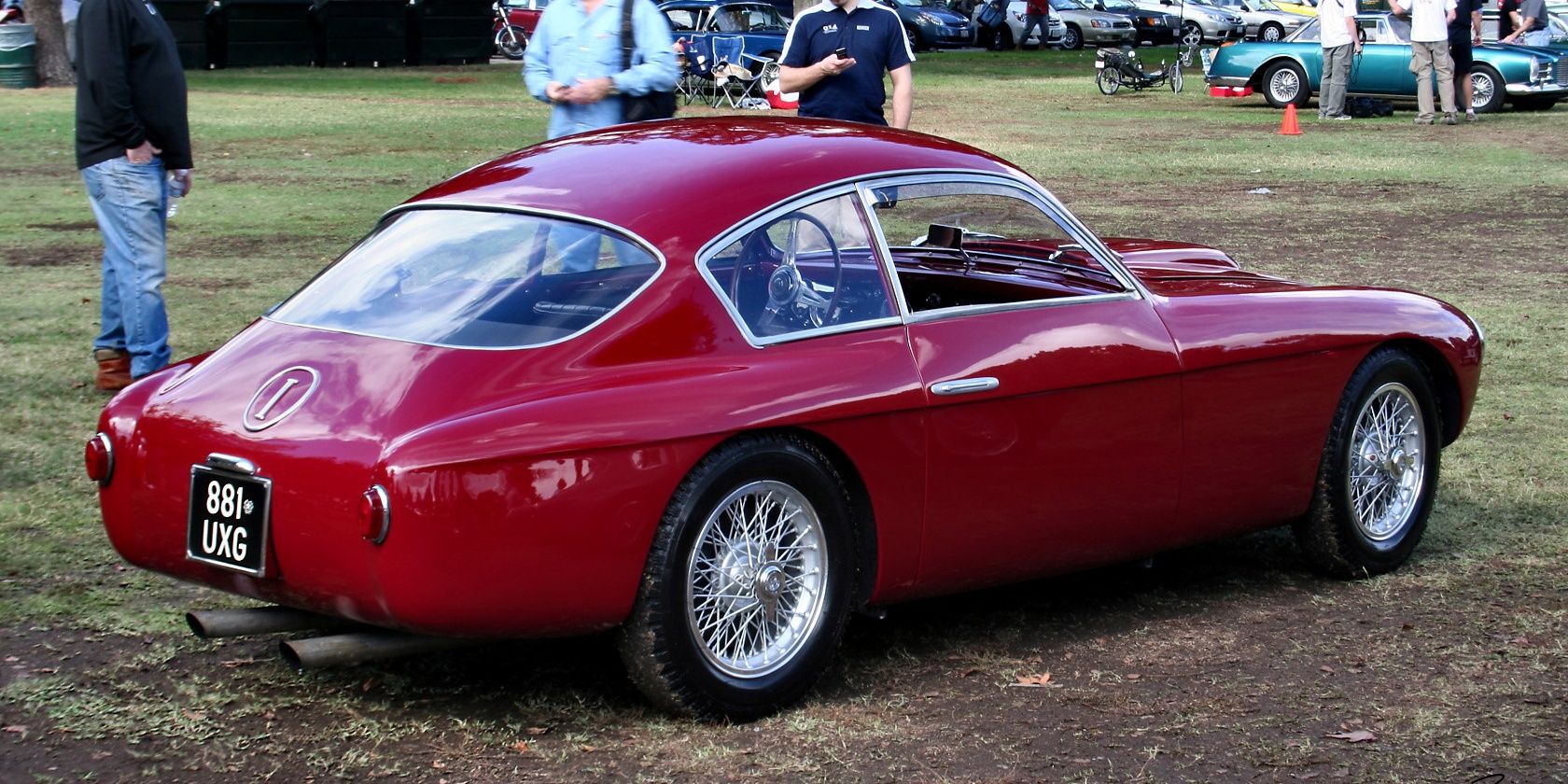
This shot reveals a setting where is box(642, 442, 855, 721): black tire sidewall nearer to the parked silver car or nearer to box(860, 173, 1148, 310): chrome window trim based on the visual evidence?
box(860, 173, 1148, 310): chrome window trim

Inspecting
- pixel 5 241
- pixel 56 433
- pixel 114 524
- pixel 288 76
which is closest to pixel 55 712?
pixel 114 524

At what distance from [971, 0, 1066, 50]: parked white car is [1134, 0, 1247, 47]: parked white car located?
298 cm

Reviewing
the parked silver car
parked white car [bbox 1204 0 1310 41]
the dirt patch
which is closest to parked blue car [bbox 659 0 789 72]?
the parked silver car

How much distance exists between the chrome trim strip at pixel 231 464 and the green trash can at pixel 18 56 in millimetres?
25327

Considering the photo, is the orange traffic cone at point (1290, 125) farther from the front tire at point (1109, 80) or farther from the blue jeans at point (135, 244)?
the blue jeans at point (135, 244)

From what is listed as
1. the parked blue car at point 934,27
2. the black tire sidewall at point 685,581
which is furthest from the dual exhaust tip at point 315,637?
the parked blue car at point 934,27

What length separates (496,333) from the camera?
4.21 meters

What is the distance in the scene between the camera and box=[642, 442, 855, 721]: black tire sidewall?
13.4ft

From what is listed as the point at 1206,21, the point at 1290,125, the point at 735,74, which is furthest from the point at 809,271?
the point at 1206,21

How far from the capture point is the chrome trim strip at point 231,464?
13.4 feet

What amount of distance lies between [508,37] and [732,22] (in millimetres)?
9996

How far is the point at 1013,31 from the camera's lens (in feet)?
149

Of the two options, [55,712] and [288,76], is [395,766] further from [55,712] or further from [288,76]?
[288,76]

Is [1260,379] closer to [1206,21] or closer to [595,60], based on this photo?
[595,60]
